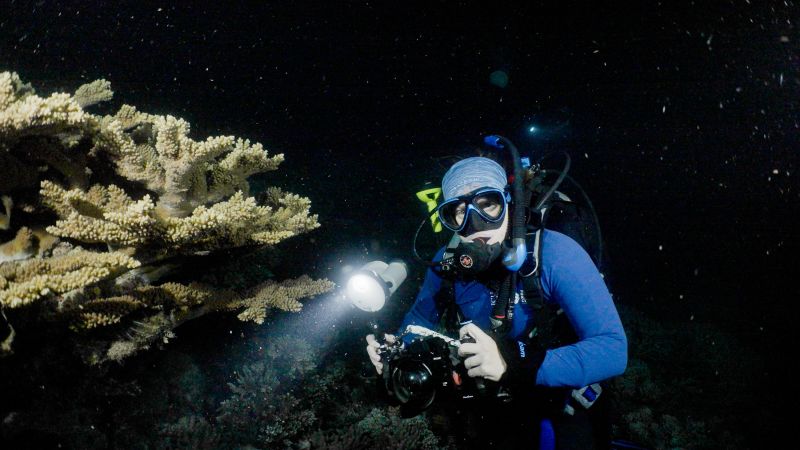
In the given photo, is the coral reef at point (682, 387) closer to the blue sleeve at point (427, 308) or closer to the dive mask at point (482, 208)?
the blue sleeve at point (427, 308)

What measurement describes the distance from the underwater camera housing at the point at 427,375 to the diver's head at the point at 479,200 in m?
Answer: 0.99

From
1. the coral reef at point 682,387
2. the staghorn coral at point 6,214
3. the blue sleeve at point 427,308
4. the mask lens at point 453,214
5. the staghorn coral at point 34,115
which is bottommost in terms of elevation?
the coral reef at point 682,387

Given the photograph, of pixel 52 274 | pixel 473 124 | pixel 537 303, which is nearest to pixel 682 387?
pixel 537 303

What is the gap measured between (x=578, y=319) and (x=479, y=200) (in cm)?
115

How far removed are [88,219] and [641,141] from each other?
60.0m

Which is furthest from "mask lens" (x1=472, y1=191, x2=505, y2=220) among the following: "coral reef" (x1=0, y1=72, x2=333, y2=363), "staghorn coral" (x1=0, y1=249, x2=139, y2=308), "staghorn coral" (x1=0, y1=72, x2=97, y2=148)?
"staghorn coral" (x1=0, y1=72, x2=97, y2=148)

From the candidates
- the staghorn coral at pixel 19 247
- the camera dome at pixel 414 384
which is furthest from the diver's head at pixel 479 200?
the staghorn coral at pixel 19 247

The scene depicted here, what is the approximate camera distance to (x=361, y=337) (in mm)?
5902

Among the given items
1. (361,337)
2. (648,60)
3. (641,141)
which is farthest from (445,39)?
(641,141)

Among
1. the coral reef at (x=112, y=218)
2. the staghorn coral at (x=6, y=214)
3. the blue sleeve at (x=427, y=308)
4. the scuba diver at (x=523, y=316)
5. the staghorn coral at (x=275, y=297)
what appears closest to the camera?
the coral reef at (x=112, y=218)

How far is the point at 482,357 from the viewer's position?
193 centimetres

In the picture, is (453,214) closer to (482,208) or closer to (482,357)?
(482,208)

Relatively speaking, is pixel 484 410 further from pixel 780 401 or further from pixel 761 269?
pixel 761 269

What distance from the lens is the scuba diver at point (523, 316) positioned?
2.10 metres
